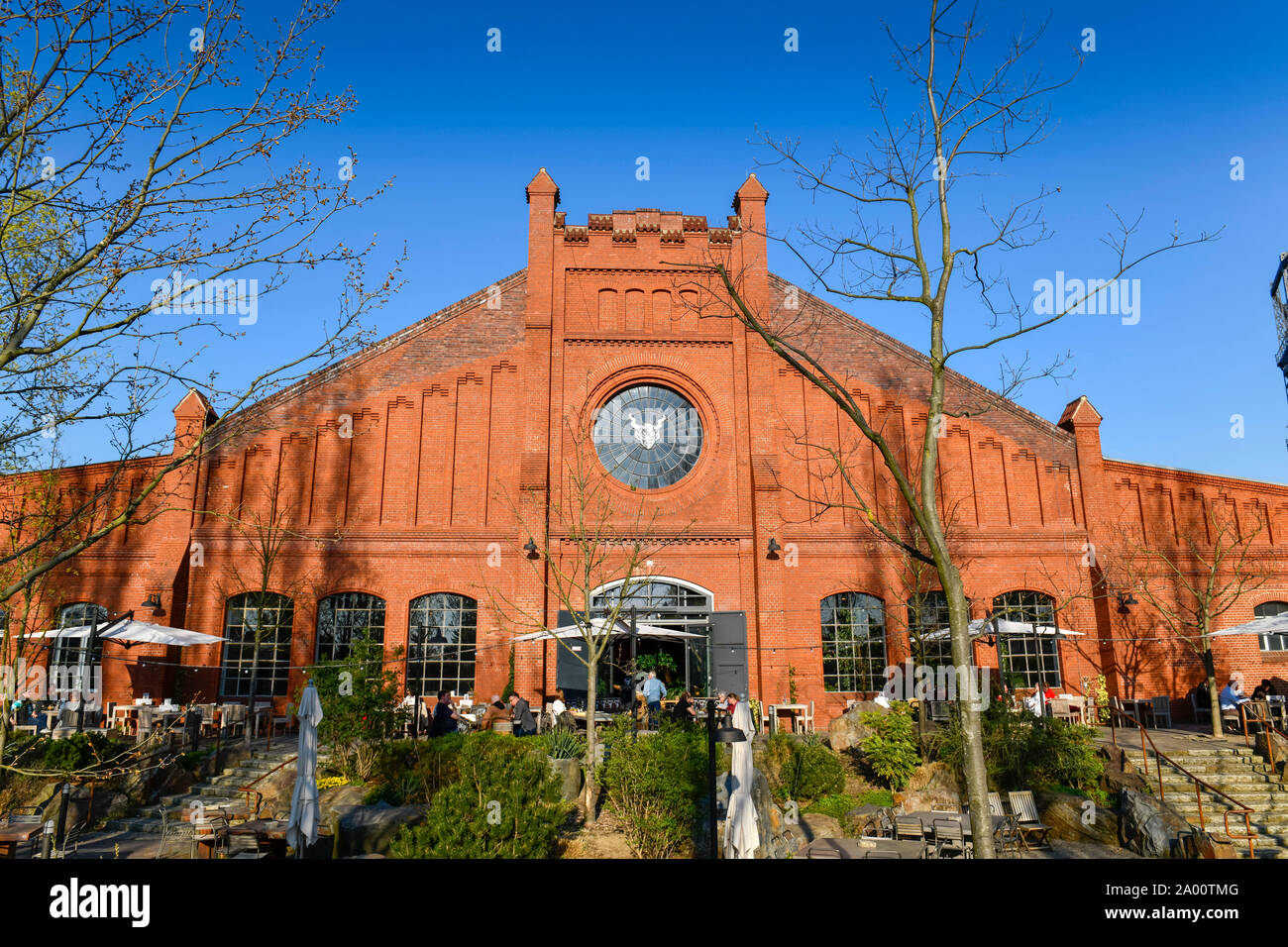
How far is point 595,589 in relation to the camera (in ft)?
65.7

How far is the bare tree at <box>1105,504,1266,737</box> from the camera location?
2117cm

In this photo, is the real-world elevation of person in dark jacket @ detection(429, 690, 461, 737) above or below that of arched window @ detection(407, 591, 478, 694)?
below

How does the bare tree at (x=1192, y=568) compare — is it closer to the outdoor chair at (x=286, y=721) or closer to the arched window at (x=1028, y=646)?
the arched window at (x=1028, y=646)

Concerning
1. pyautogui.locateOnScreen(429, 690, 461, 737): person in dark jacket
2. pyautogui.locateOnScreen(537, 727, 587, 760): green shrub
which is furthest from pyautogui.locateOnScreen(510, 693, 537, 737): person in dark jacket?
pyautogui.locateOnScreen(537, 727, 587, 760): green shrub

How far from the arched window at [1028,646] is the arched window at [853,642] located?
305 cm

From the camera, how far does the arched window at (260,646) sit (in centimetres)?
2022

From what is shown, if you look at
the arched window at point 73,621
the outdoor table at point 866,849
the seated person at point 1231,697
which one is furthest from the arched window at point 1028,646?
the arched window at point 73,621

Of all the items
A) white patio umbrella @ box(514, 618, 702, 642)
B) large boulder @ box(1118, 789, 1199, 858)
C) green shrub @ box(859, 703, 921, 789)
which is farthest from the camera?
white patio umbrella @ box(514, 618, 702, 642)

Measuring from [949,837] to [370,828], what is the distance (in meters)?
7.61

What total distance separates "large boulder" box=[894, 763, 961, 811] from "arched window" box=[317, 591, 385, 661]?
41.6ft

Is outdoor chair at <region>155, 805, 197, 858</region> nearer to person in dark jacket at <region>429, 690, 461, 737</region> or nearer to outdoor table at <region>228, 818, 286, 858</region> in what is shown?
outdoor table at <region>228, 818, 286, 858</region>
